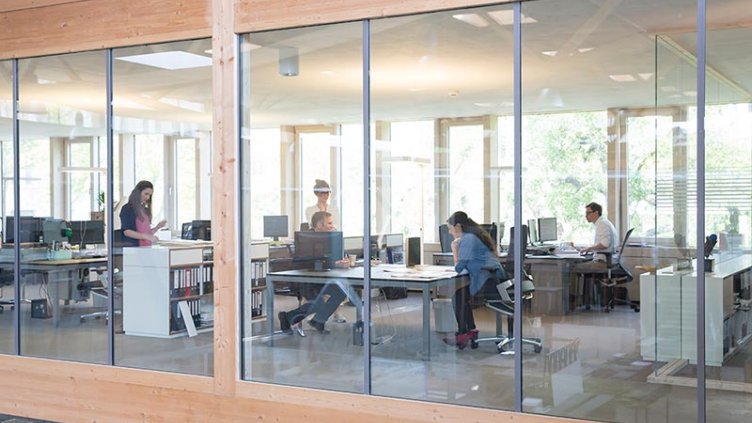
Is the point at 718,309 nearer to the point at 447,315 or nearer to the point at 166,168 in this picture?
the point at 447,315

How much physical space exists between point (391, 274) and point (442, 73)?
2827 millimetres

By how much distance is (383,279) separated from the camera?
21.9ft

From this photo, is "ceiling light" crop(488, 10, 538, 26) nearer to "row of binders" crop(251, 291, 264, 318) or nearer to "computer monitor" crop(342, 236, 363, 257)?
"computer monitor" crop(342, 236, 363, 257)

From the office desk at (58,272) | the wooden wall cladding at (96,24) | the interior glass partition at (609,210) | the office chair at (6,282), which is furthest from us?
the office desk at (58,272)

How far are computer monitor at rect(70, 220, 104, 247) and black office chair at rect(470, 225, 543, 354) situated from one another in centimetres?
387

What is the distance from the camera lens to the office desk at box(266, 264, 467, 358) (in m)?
6.61

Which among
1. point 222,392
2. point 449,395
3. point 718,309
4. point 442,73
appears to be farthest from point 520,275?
point 442,73

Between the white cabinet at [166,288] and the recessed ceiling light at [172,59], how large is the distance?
1498mm

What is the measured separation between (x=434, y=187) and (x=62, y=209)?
386cm

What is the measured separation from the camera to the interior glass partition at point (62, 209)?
25.7ft

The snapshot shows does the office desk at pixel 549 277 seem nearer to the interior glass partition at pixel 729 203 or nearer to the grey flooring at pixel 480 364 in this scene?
the grey flooring at pixel 480 364

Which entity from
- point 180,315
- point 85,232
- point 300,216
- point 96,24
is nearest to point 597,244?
point 300,216

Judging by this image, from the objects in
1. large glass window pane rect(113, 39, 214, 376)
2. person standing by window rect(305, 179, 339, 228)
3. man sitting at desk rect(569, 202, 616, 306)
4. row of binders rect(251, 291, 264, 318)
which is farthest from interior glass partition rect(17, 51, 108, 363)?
man sitting at desk rect(569, 202, 616, 306)

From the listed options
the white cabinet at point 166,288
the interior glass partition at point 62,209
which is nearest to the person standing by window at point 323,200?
the white cabinet at point 166,288
